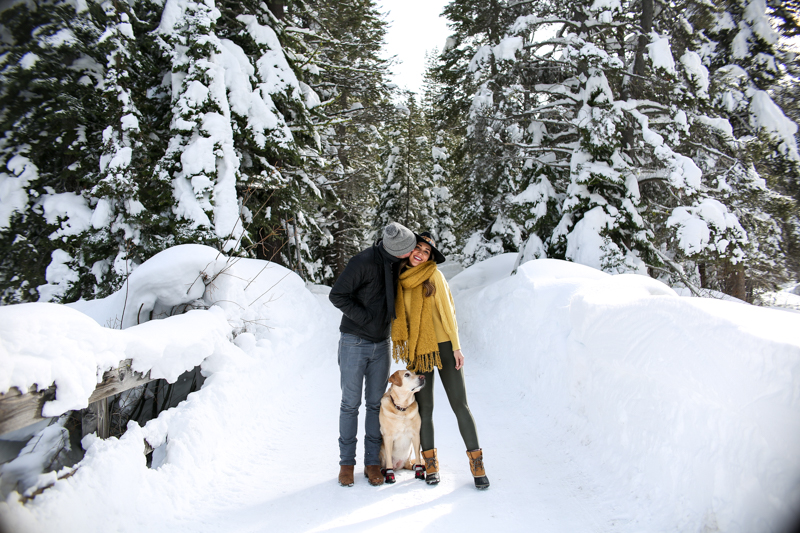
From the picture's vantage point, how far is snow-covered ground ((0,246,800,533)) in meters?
2.50

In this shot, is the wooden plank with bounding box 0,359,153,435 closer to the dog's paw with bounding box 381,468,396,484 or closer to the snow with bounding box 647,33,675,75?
the dog's paw with bounding box 381,468,396,484

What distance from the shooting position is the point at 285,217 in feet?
31.1

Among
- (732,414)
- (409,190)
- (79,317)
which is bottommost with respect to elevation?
(732,414)

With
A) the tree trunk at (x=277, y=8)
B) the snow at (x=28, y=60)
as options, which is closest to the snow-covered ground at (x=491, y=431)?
the snow at (x=28, y=60)

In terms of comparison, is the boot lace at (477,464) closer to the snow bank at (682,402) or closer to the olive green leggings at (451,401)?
the olive green leggings at (451,401)

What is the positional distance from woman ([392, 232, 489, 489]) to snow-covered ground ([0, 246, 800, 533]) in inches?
20.8

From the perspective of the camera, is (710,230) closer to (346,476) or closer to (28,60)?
(346,476)

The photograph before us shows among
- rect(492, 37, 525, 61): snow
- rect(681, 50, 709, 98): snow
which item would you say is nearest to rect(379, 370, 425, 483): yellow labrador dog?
rect(492, 37, 525, 61): snow

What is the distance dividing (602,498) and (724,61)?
13.6 metres

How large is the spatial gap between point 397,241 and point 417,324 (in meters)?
0.80

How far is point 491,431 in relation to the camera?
498cm

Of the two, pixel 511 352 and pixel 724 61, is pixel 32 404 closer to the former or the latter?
pixel 511 352

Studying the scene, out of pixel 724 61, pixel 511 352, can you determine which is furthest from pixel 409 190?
pixel 511 352

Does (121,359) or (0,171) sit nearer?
(121,359)
